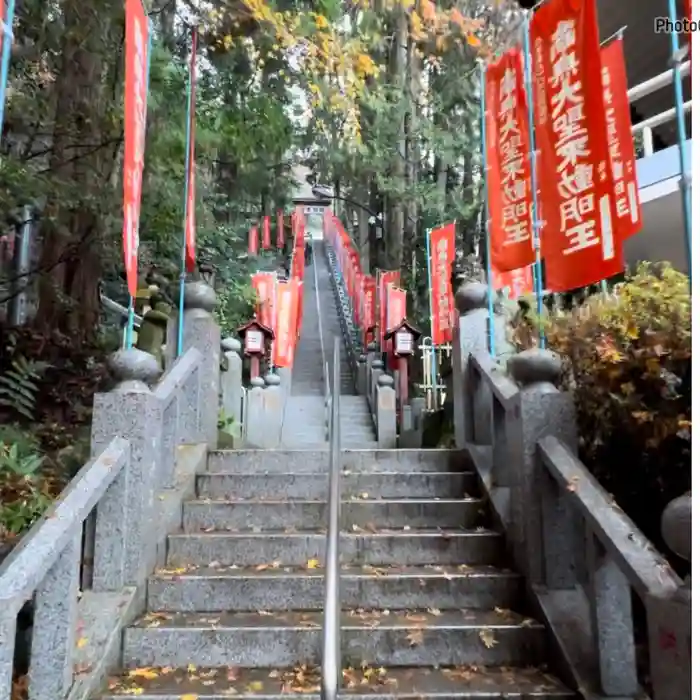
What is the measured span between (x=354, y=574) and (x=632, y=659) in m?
1.61

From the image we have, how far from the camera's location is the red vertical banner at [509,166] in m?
5.36

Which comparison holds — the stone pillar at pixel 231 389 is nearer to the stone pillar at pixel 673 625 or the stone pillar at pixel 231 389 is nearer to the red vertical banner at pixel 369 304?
the stone pillar at pixel 673 625

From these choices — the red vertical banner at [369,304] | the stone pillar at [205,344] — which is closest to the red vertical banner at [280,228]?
the red vertical banner at [369,304]

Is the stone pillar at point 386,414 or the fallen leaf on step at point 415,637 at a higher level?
the stone pillar at point 386,414

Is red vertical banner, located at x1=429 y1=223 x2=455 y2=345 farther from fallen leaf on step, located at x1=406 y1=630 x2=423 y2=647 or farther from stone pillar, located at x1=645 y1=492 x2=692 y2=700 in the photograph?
stone pillar, located at x1=645 y1=492 x2=692 y2=700

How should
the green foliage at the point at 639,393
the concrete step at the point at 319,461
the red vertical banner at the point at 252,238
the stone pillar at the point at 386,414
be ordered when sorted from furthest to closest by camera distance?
the red vertical banner at the point at 252,238
the stone pillar at the point at 386,414
the concrete step at the point at 319,461
the green foliage at the point at 639,393

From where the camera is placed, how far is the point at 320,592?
3.92m

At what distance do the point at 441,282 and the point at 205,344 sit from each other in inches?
219

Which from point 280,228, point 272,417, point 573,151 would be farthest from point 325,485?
point 280,228

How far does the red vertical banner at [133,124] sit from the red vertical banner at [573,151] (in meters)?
2.95

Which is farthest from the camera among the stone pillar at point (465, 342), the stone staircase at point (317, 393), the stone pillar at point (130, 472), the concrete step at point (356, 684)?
the stone staircase at point (317, 393)

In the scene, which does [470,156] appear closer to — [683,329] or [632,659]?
[683,329]

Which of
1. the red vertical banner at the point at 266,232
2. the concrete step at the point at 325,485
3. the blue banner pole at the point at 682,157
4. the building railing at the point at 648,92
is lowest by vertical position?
the concrete step at the point at 325,485

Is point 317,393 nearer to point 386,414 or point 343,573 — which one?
point 386,414
